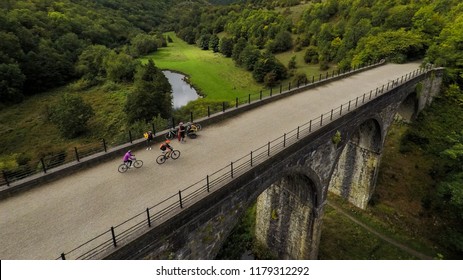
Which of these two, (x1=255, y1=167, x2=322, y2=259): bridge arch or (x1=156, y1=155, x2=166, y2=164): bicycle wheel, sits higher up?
(x1=156, y1=155, x2=166, y2=164): bicycle wheel

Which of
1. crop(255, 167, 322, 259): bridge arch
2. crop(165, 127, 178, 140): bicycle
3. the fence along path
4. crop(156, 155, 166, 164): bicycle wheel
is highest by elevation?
crop(165, 127, 178, 140): bicycle

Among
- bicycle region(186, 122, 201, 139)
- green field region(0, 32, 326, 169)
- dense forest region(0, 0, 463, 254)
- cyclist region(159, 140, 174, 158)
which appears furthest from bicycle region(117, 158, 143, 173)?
dense forest region(0, 0, 463, 254)

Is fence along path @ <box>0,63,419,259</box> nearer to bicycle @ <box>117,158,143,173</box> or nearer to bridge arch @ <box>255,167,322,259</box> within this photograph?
bicycle @ <box>117,158,143,173</box>

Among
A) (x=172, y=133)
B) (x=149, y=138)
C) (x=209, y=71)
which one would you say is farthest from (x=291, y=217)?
(x=209, y=71)

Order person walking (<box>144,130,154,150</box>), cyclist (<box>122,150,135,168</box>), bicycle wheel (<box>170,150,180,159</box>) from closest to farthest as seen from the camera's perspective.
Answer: cyclist (<box>122,150,135,168</box>) < bicycle wheel (<box>170,150,180,159</box>) < person walking (<box>144,130,154,150</box>)

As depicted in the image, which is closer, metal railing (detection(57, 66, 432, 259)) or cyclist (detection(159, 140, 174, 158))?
metal railing (detection(57, 66, 432, 259))

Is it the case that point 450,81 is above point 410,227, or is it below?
above
